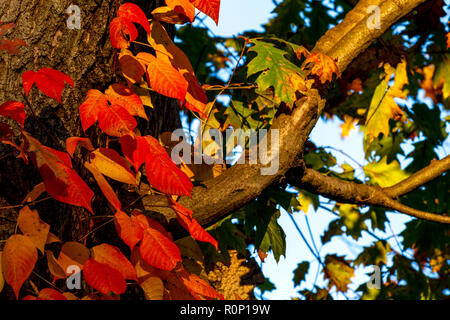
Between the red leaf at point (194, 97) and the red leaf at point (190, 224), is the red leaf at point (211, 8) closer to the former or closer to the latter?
the red leaf at point (194, 97)

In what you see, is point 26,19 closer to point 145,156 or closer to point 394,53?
point 145,156

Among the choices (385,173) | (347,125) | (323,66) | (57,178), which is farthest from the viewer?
(347,125)

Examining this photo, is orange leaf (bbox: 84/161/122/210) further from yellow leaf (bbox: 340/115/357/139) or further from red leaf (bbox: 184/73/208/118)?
yellow leaf (bbox: 340/115/357/139)

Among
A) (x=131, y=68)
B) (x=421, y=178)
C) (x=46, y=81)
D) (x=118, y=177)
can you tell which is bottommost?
(x=118, y=177)

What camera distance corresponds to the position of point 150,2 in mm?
1959

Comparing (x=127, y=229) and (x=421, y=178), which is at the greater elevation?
(x=421, y=178)

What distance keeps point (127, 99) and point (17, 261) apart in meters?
0.61

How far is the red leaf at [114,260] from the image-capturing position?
1314mm

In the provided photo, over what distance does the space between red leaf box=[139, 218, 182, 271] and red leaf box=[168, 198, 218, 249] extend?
0.11 m

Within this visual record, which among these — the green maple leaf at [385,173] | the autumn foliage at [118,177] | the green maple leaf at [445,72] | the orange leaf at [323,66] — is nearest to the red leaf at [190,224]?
the autumn foliage at [118,177]

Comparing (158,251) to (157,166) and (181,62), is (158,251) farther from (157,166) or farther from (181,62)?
(181,62)

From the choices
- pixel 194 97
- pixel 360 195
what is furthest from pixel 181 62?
pixel 360 195

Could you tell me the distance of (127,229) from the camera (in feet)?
4.47
